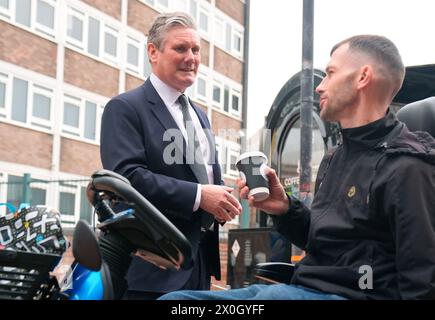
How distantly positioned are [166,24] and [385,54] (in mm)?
901

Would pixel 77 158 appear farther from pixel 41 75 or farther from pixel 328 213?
pixel 328 213

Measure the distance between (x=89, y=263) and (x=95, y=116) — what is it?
22371mm

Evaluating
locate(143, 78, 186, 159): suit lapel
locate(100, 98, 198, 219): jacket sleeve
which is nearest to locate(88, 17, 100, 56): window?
locate(143, 78, 186, 159): suit lapel

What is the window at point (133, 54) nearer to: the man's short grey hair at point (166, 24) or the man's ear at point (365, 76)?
the man's short grey hair at point (166, 24)

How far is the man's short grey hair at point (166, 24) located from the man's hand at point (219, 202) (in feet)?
2.34

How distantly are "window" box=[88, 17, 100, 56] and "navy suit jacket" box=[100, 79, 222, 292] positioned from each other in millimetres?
21575

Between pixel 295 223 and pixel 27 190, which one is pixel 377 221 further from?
pixel 27 190

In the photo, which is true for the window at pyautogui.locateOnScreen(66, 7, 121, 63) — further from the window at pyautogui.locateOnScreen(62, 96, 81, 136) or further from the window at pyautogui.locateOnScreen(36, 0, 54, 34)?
the window at pyautogui.locateOnScreen(62, 96, 81, 136)

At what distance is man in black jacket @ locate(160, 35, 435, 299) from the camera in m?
1.80

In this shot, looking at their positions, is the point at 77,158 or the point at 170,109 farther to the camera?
the point at 77,158

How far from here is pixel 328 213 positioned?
2.10m

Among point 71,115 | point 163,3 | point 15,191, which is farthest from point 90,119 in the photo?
point 15,191
